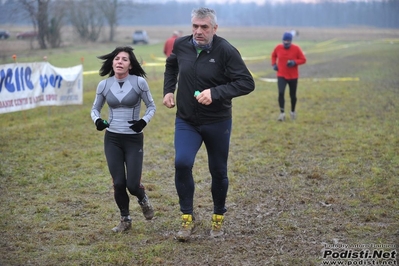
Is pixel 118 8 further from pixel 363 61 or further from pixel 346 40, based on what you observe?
pixel 363 61

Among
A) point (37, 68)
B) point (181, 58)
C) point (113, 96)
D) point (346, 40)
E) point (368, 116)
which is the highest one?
point (181, 58)

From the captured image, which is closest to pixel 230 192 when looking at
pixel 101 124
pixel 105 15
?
pixel 101 124

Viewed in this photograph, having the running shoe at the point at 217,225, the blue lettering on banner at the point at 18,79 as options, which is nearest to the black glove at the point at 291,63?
the blue lettering on banner at the point at 18,79

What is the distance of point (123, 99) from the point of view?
6066 millimetres

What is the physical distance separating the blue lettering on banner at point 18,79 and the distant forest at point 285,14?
14.1 metres

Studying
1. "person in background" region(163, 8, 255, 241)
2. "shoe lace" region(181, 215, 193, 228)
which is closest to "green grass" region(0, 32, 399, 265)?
"shoe lace" region(181, 215, 193, 228)

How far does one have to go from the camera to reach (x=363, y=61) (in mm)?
35094

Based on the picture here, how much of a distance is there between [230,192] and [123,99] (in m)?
2.64

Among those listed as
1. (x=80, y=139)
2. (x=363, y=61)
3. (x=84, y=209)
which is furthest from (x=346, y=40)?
(x=84, y=209)

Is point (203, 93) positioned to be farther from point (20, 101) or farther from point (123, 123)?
point (20, 101)

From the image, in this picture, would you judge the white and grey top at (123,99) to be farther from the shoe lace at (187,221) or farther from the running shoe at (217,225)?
the running shoe at (217,225)

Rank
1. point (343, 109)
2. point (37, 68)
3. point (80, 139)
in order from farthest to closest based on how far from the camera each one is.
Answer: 1. point (343, 109)
2. point (37, 68)
3. point (80, 139)

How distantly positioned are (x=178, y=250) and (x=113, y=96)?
171 cm

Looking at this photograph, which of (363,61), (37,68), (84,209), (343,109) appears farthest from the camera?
(363,61)
